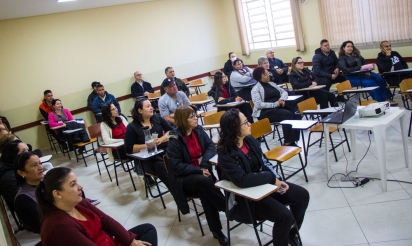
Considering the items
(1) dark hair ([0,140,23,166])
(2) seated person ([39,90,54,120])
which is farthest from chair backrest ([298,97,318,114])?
(2) seated person ([39,90,54,120])

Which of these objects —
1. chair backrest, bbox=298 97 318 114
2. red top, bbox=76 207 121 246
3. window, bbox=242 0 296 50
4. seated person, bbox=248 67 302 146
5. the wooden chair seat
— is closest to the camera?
red top, bbox=76 207 121 246

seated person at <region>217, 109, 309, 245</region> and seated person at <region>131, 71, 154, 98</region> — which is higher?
seated person at <region>131, 71, 154, 98</region>

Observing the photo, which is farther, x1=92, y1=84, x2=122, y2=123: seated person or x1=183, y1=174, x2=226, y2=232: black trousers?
x1=92, y1=84, x2=122, y2=123: seated person

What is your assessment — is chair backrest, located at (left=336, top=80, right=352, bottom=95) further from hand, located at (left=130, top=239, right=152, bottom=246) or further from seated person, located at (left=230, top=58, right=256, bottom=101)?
hand, located at (left=130, top=239, right=152, bottom=246)

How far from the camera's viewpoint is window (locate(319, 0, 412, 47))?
6051mm

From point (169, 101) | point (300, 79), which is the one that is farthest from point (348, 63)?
point (169, 101)

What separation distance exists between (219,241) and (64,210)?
4.52 feet

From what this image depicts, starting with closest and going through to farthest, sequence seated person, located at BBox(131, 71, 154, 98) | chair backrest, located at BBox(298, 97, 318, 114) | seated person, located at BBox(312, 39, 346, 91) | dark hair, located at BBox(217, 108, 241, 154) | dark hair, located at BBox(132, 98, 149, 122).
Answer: dark hair, located at BBox(217, 108, 241, 154)
dark hair, located at BBox(132, 98, 149, 122)
chair backrest, located at BBox(298, 97, 318, 114)
seated person, located at BBox(312, 39, 346, 91)
seated person, located at BBox(131, 71, 154, 98)

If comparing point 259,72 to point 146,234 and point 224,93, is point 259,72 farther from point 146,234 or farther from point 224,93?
point 146,234

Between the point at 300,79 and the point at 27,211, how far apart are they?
4511 mm

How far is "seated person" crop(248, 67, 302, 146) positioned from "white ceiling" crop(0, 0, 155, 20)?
14.0 feet

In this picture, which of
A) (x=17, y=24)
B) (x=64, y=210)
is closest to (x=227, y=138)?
(x=64, y=210)

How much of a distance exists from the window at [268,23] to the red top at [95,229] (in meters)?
7.30

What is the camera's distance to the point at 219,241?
288 centimetres
